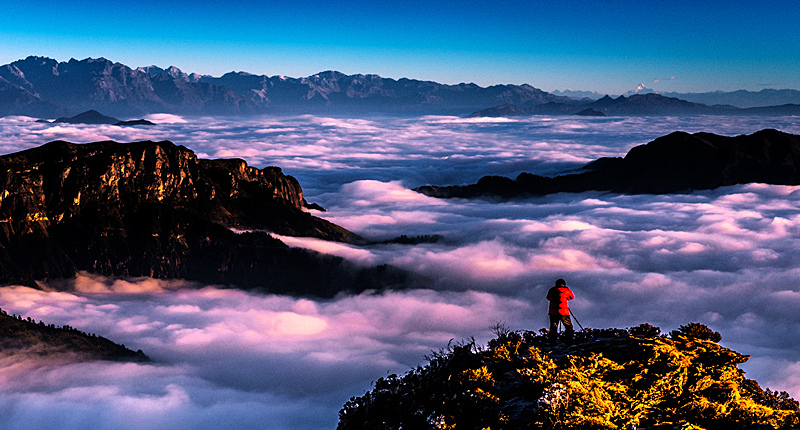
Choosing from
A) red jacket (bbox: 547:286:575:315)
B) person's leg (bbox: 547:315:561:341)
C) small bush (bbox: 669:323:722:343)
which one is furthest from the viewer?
red jacket (bbox: 547:286:575:315)

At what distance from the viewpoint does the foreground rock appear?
1612 centimetres

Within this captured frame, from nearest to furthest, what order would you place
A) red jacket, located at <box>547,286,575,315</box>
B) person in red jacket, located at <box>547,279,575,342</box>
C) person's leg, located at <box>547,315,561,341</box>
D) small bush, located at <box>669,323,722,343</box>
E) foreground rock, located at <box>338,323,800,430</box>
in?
1. foreground rock, located at <box>338,323,800,430</box>
2. small bush, located at <box>669,323,722,343</box>
3. person's leg, located at <box>547,315,561,341</box>
4. person in red jacket, located at <box>547,279,575,342</box>
5. red jacket, located at <box>547,286,575,315</box>

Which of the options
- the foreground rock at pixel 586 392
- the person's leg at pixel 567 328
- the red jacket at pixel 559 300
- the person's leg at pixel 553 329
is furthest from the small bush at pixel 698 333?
the red jacket at pixel 559 300

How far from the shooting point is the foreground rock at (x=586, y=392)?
16.1 metres

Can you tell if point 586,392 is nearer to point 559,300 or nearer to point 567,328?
point 567,328

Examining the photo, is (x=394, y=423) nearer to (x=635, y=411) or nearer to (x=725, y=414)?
(x=635, y=411)

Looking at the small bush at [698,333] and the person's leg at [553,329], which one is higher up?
the small bush at [698,333]

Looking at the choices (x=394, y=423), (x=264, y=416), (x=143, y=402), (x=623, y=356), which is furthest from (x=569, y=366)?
(x=143, y=402)

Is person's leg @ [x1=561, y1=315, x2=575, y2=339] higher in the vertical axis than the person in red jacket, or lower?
lower

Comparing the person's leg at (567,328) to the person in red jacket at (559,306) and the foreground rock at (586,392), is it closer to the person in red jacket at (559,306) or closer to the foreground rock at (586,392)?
the person in red jacket at (559,306)

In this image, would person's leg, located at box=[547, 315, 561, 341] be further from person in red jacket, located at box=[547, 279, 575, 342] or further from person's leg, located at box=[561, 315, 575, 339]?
person's leg, located at box=[561, 315, 575, 339]

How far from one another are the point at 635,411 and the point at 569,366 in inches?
106

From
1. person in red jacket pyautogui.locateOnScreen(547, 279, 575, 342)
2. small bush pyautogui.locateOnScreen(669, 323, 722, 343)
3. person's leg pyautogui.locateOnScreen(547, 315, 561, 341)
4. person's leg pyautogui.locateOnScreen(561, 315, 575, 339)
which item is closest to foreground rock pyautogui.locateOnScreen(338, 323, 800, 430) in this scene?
small bush pyautogui.locateOnScreen(669, 323, 722, 343)

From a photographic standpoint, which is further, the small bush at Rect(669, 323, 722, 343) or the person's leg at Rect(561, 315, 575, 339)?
the person's leg at Rect(561, 315, 575, 339)
